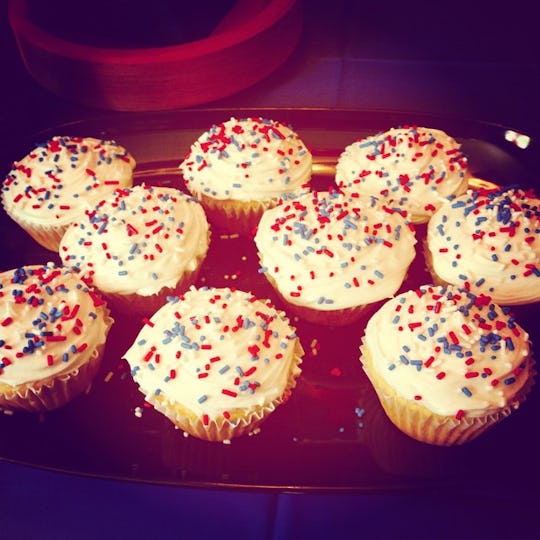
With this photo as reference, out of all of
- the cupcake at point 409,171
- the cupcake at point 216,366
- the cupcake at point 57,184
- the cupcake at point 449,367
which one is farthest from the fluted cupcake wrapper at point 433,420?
the cupcake at point 57,184

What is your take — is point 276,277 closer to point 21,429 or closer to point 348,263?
point 348,263

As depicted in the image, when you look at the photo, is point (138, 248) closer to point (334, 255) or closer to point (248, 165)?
point (248, 165)

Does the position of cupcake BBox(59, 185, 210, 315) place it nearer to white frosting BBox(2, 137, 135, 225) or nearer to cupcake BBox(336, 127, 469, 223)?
white frosting BBox(2, 137, 135, 225)

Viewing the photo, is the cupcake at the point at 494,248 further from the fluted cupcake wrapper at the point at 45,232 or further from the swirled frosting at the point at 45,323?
the fluted cupcake wrapper at the point at 45,232

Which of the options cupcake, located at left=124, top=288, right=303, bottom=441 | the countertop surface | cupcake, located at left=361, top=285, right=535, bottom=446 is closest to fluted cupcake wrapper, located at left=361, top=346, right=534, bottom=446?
cupcake, located at left=361, top=285, right=535, bottom=446

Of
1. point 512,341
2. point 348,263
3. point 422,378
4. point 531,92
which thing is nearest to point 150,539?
point 422,378

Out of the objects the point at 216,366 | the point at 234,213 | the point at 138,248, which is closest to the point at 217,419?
the point at 216,366
